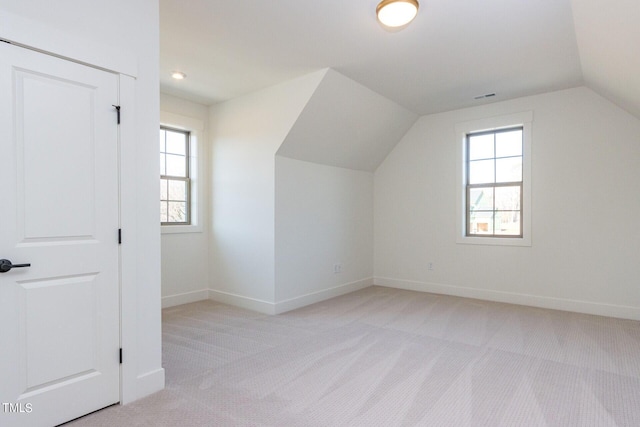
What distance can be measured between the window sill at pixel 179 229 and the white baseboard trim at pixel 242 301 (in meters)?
0.91

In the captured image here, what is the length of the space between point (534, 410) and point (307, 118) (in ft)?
11.2

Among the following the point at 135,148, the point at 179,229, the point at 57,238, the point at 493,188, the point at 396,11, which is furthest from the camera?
the point at 493,188

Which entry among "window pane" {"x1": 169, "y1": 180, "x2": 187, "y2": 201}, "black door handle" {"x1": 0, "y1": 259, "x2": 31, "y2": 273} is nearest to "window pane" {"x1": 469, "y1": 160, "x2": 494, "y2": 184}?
"window pane" {"x1": 169, "y1": 180, "x2": 187, "y2": 201}

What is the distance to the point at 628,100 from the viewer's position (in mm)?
3586

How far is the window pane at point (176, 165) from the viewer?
186 inches

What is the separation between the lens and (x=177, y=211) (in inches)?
189

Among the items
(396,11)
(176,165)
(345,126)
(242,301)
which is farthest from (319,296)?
(396,11)

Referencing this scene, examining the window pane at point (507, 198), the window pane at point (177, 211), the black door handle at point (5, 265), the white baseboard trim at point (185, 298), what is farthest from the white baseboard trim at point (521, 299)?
the black door handle at point (5, 265)

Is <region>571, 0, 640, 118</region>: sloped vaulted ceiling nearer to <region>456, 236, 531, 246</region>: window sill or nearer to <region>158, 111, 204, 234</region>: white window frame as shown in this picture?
<region>456, 236, 531, 246</region>: window sill

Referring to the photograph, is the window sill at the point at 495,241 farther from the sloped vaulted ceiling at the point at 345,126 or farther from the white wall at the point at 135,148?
the white wall at the point at 135,148

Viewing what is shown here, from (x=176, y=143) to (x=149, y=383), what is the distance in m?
3.36

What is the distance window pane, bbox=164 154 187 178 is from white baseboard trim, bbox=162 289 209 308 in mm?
1642

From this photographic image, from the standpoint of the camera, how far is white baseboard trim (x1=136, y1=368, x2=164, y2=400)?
2.29 m

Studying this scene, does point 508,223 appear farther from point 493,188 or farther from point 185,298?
point 185,298
